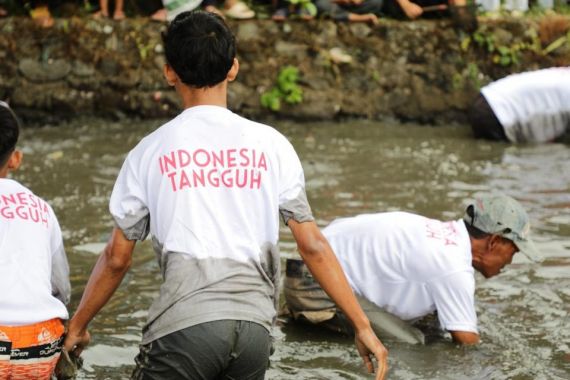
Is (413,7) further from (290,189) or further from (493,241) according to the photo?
(290,189)

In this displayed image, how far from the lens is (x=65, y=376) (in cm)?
401

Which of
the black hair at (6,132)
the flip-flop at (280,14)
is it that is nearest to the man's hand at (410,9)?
the flip-flop at (280,14)

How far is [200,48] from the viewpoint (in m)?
3.48

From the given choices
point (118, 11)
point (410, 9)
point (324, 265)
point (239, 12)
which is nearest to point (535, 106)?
point (410, 9)

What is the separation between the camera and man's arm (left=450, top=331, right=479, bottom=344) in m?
5.25

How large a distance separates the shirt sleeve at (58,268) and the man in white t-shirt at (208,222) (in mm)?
403

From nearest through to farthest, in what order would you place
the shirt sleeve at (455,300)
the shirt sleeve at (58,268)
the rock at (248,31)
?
1. the shirt sleeve at (58,268)
2. the shirt sleeve at (455,300)
3. the rock at (248,31)

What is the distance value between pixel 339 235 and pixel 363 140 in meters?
5.43

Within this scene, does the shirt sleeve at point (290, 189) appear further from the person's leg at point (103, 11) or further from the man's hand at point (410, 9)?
the man's hand at point (410, 9)

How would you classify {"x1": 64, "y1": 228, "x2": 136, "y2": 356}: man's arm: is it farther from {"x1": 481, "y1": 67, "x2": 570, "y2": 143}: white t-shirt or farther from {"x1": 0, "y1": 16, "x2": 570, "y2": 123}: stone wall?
{"x1": 0, "y1": 16, "x2": 570, "y2": 123}: stone wall

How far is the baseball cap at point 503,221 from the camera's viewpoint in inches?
206

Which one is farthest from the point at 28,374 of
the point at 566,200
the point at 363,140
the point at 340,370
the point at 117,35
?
the point at 117,35

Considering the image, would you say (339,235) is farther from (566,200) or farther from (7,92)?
(7,92)

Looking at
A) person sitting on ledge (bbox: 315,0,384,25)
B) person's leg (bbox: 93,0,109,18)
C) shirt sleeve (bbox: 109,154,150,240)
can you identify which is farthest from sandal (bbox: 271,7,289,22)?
shirt sleeve (bbox: 109,154,150,240)
